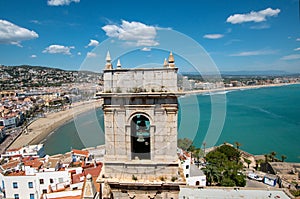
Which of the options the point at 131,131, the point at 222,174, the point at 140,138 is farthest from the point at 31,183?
the point at 222,174

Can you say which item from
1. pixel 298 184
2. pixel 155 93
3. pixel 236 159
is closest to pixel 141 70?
pixel 155 93

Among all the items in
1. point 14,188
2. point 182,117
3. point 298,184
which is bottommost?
point 298,184

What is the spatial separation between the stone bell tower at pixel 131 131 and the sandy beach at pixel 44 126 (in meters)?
35.0

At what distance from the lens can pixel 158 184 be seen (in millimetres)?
5266

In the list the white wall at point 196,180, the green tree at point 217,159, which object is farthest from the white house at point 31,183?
the green tree at point 217,159

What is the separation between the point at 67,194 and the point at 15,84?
159654 mm

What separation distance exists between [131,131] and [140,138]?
0.45m

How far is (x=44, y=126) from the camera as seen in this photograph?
68.6 m

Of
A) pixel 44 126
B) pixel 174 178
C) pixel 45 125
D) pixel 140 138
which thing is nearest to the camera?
pixel 174 178

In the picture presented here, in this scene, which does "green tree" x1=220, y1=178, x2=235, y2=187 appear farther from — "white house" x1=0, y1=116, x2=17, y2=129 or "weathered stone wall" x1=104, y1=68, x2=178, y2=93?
"white house" x1=0, y1=116, x2=17, y2=129

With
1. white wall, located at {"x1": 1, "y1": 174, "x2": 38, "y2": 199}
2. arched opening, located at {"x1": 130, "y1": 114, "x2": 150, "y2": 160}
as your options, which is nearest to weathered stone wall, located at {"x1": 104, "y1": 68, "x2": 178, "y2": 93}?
arched opening, located at {"x1": 130, "y1": 114, "x2": 150, "y2": 160}

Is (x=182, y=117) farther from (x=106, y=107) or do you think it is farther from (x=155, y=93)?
(x=106, y=107)

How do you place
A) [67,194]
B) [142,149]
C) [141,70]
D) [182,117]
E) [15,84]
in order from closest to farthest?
[141,70], [142,149], [182,117], [67,194], [15,84]

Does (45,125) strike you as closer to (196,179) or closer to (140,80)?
(196,179)
